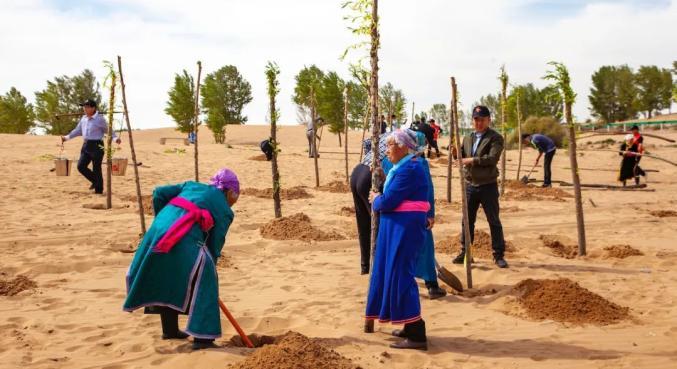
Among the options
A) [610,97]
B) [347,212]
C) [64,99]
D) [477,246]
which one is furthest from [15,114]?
[610,97]

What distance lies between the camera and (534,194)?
14.0 metres

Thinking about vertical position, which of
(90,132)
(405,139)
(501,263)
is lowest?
(501,263)

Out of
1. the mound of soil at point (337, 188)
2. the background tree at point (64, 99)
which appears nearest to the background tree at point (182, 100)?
the background tree at point (64, 99)

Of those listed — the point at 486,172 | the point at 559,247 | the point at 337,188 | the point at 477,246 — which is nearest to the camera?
the point at 486,172

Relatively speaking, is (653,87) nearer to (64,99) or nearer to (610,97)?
(610,97)

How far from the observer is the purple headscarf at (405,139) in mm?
4250

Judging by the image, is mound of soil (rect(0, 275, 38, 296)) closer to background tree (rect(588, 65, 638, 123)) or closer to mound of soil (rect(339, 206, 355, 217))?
mound of soil (rect(339, 206, 355, 217))

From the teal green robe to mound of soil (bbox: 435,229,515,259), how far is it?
13.5ft

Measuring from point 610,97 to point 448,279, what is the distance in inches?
2800

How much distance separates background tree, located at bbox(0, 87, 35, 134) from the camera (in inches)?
1705

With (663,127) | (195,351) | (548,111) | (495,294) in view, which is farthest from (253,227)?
(548,111)

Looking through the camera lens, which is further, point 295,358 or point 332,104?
point 332,104

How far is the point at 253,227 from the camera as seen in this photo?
9.51 meters

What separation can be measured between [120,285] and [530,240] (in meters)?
5.64
